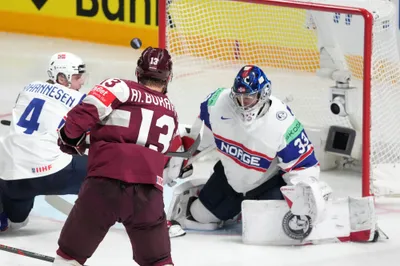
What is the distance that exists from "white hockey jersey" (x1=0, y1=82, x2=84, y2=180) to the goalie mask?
0.82 meters

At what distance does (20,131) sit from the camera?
4961mm

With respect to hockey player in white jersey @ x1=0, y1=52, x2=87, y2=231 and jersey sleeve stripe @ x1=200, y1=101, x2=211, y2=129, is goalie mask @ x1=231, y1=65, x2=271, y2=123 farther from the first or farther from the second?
hockey player in white jersey @ x1=0, y1=52, x2=87, y2=231

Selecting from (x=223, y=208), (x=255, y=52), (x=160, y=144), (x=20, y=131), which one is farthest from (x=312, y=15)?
(x=160, y=144)

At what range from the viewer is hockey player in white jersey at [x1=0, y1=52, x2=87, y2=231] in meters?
4.88

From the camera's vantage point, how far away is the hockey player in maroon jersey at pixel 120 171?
371 centimetres

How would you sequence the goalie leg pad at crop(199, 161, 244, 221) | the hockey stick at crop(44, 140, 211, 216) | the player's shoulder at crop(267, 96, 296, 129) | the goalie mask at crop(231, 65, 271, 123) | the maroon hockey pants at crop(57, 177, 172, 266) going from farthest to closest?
the hockey stick at crop(44, 140, 211, 216), the goalie leg pad at crop(199, 161, 244, 221), the player's shoulder at crop(267, 96, 296, 129), the goalie mask at crop(231, 65, 271, 123), the maroon hockey pants at crop(57, 177, 172, 266)

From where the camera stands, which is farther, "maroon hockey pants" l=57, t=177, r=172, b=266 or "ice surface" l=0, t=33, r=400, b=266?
"ice surface" l=0, t=33, r=400, b=266

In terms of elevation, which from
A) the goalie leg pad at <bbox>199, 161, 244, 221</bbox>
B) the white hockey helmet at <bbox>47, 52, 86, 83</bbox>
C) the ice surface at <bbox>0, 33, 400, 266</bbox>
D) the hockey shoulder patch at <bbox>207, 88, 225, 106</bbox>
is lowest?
the ice surface at <bbox>0, 33, 400, 266</bbox>

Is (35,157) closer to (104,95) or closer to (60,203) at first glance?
(60,203)

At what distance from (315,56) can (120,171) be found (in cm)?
287

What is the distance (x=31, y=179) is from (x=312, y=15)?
6.98 ft

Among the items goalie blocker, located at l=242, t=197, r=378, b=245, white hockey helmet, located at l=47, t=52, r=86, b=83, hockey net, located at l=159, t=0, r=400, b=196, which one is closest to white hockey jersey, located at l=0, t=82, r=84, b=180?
white hockey helmet, located at l=47, t=52, r=86, b=83

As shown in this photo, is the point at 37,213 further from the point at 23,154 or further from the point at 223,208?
the point at 223,208

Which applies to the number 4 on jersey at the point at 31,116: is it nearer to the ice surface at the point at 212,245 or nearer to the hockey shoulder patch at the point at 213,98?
the ice surface at the point at 212,245
